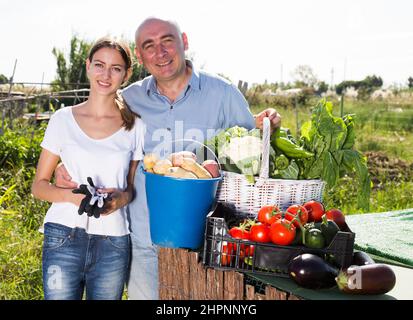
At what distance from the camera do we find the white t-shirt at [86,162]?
2.73 m

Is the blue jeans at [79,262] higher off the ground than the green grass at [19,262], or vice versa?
the blue jeans at [79,262]

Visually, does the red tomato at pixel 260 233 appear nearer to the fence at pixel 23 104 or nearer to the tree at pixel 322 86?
the fence at pixel 23 104

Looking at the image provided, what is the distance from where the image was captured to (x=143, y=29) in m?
3.06

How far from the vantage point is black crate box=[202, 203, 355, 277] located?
7.83 ft

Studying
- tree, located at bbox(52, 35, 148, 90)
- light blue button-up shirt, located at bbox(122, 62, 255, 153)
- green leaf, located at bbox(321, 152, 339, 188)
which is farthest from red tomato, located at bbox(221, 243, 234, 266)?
→ tree, located at bbox(52, 35, 148, 90)

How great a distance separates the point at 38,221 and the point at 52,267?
304 cm

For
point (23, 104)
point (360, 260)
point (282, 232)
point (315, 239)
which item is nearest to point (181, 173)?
point (282, 232)

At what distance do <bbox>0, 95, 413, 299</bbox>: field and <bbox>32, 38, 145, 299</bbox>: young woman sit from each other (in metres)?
1.96

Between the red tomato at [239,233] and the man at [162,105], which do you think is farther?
the man at [162,105]

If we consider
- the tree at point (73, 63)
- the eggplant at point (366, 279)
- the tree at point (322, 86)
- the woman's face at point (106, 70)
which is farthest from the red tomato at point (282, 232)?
the tree at point (322, 86)

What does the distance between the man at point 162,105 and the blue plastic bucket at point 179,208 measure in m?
0.42

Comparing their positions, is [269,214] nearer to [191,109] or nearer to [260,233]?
[260,233]

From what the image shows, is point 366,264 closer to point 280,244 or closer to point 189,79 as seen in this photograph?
point 280,244
